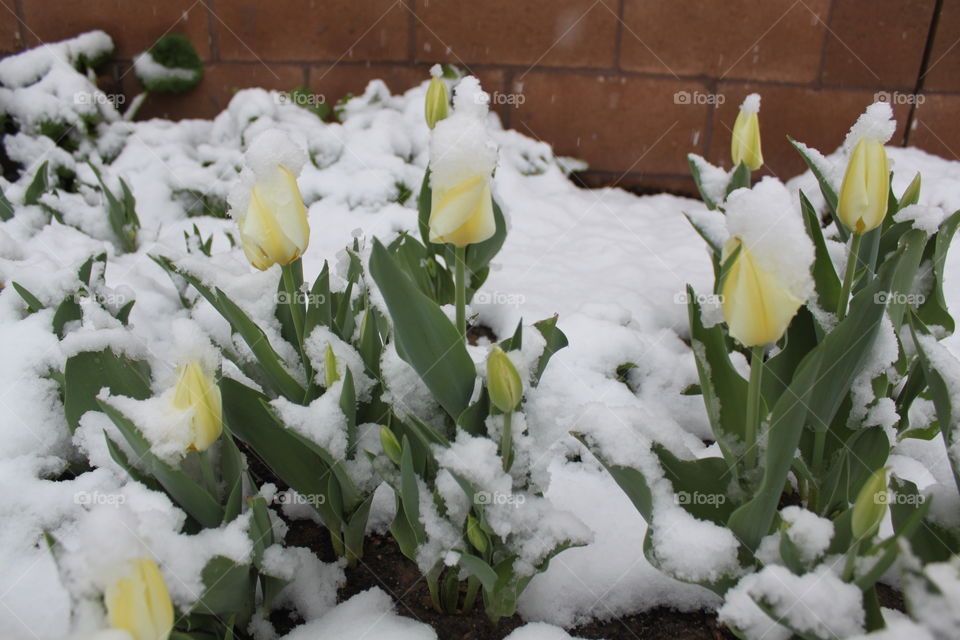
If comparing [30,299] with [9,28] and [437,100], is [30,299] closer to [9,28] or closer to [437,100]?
[437,100]

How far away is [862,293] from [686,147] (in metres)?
1.83

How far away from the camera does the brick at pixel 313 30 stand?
244 cm

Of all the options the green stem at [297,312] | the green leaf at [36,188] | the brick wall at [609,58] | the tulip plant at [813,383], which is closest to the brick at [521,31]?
the brick wall at [609,58]

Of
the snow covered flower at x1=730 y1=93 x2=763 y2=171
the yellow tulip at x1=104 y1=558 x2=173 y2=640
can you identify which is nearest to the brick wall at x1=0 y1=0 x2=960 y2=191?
the snow covered flower at x1=730 y1=93 x2=763 y2=171

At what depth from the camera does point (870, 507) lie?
0.62m

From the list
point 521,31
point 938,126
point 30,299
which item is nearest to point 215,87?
point 521,31

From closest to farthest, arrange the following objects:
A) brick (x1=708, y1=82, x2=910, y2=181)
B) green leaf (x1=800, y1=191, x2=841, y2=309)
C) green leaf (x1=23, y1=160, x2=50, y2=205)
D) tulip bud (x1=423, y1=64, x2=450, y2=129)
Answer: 1. green leaf (x1=800, y1=191, x2=841, y2=309)
2. tulip bud (x1=423, y1=64, x2=450, y2=129)
3. green leaf (x1=23, y1=160, x2=50, y2=205)
4. brick (x1=708, y1=82, x2=910, y2=181)

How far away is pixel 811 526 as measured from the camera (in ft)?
2.27

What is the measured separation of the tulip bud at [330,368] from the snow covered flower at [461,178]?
199mm

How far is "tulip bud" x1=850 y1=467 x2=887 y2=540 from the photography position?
614mm

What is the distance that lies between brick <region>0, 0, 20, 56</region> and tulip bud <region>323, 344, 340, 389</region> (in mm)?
2225

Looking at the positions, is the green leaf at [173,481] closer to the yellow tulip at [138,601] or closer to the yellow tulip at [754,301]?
Result: the yellow tulip at [138,601]

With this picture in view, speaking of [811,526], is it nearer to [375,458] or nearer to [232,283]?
[375,458]

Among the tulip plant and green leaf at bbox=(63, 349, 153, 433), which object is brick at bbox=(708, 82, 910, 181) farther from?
green leaf at bbox=(63, 349, 153, 433)
